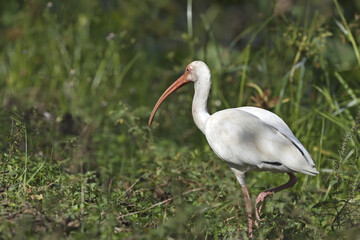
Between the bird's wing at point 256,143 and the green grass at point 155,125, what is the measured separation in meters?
0.23

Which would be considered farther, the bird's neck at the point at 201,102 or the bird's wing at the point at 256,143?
the bird's neck at the point at 201,102

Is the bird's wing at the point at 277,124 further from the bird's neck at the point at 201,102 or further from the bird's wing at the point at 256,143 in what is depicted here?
the bird's neck at the point at 201,102

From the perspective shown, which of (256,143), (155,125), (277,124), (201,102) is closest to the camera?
(256,143)

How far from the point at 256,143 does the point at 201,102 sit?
670mm

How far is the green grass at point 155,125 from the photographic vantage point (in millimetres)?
3230

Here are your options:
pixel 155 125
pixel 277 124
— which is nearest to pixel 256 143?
pixel 277 124

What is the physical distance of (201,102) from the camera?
13.6 ft

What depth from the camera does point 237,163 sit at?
3738 millimetres

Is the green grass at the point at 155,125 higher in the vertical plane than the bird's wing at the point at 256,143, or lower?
lower

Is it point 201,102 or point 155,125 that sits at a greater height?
point 201,102

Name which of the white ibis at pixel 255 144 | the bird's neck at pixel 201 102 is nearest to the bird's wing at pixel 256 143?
the white ibis at pixel 255 144

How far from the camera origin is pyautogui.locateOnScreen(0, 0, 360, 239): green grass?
323 centimetres

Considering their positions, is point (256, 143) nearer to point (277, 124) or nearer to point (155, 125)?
point (277, 124)

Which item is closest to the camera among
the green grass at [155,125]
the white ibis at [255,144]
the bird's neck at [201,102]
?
the green grass at [155,125]
